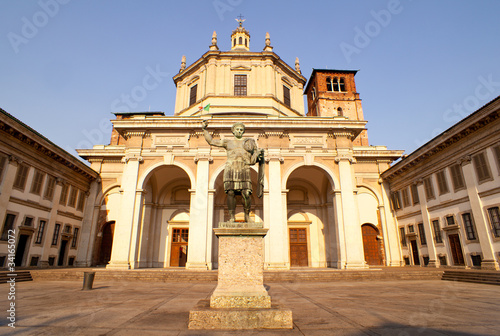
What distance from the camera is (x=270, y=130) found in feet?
66.1

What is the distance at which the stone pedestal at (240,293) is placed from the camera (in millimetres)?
4613

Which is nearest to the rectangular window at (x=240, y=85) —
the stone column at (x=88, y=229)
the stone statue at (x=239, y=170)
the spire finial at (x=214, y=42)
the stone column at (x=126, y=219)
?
the spire finial at (x=214, y=42)

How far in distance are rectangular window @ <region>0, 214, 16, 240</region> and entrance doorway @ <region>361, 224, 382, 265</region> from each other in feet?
81.5

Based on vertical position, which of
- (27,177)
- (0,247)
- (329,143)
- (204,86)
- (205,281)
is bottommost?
(205,281)

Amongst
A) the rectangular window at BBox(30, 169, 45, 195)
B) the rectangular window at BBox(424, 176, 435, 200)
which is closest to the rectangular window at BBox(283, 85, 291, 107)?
the rectangular window at BBox(424, 176, 435, 200)

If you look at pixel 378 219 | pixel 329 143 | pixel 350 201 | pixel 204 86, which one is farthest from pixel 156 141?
pixel 378 219

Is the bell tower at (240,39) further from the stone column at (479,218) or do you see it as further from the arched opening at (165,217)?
the stone column at (479,218)

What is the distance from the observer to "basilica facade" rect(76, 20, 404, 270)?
723 inches

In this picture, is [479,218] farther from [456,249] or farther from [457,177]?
[456,249]

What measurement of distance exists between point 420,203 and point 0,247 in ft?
90.1

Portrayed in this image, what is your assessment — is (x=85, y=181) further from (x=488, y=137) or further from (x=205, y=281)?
(x=488, y=137)

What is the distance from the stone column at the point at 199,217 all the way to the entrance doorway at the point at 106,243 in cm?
912

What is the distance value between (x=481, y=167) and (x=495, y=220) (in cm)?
296

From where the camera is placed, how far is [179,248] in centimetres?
2234
